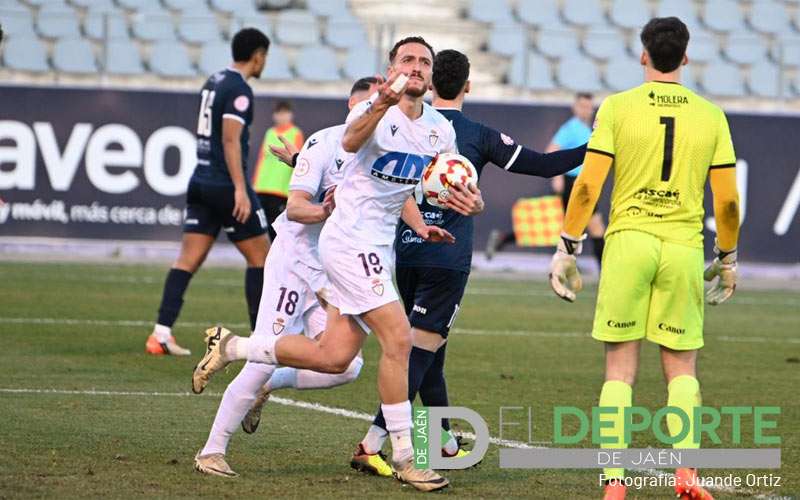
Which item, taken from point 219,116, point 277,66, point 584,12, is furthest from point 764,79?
point 219,116

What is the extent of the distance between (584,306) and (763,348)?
3.82m

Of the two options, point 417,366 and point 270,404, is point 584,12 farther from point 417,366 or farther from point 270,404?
point 417,366

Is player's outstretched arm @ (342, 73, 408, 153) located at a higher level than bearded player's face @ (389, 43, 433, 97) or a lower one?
lower

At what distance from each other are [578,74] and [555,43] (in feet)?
2.10

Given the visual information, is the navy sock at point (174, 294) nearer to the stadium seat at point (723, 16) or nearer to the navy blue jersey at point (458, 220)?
the navy blue jersey at point (458, 220)

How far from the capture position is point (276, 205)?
18.1m

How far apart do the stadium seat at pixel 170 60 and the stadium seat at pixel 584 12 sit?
21.3ft

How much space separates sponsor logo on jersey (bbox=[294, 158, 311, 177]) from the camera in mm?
7246

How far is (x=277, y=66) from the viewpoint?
77.2ft

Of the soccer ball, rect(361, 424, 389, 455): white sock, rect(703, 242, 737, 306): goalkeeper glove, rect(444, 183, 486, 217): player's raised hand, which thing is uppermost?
the soccer ball

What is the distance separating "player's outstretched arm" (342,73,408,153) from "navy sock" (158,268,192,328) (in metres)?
5.40

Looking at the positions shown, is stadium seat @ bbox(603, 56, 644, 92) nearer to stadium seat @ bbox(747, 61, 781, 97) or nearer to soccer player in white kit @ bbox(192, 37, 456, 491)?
stadium seat @ bbox(747, 61, 781, 97)

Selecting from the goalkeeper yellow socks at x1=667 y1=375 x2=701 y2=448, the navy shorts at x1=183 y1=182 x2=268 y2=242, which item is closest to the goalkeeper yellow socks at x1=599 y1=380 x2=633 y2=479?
the goalkeeper yellow socks at x1=667 y1=375 x2=701 y2=448

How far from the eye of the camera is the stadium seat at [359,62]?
23250 millimetres
